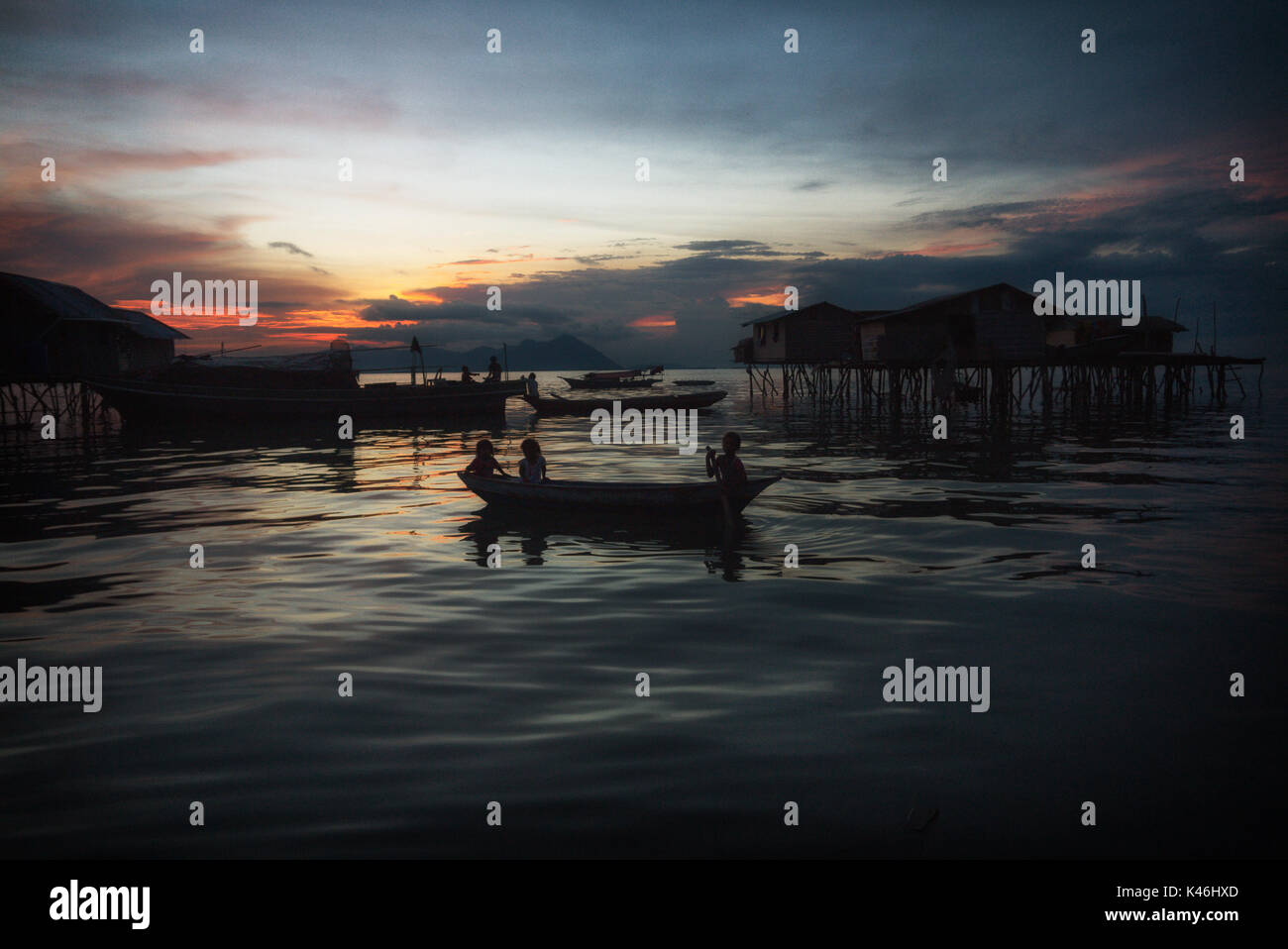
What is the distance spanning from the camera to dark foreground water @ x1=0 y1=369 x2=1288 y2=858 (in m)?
5.80

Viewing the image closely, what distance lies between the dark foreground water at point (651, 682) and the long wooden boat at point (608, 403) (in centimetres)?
3477

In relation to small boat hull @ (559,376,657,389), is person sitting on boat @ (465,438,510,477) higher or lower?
lower

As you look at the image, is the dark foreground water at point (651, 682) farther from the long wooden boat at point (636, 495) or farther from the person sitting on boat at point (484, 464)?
the person sitting on boat at point (484, 464)

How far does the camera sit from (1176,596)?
1131cm

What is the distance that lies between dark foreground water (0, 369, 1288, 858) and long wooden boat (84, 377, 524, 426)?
98.9ft

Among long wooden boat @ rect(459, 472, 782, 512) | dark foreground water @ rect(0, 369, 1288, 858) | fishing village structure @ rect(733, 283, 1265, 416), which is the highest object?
fishing village structure @ rect(733, 283, 1265, 416)

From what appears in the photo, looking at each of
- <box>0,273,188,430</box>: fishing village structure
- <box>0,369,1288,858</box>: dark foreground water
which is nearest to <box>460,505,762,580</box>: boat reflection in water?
<box>0,369,1288,858</box>: dark foreground water

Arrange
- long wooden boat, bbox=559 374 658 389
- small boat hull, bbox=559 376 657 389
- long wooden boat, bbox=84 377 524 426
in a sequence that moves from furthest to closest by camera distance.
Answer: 1. long wooden boat, bbox=559 374 658 389
2. small boat hull, bbox=559 376 657 389
3. long wooden boat, bbox=84 377 524 426

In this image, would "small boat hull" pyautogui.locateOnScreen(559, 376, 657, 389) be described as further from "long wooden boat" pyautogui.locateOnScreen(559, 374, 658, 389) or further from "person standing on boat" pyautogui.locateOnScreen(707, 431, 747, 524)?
"person standing on boat" pyautogui.locateOnScreen(707, 431, 747, 524)

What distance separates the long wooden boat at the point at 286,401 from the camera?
149 ft

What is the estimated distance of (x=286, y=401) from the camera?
48.1 meters

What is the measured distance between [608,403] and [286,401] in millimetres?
18675
